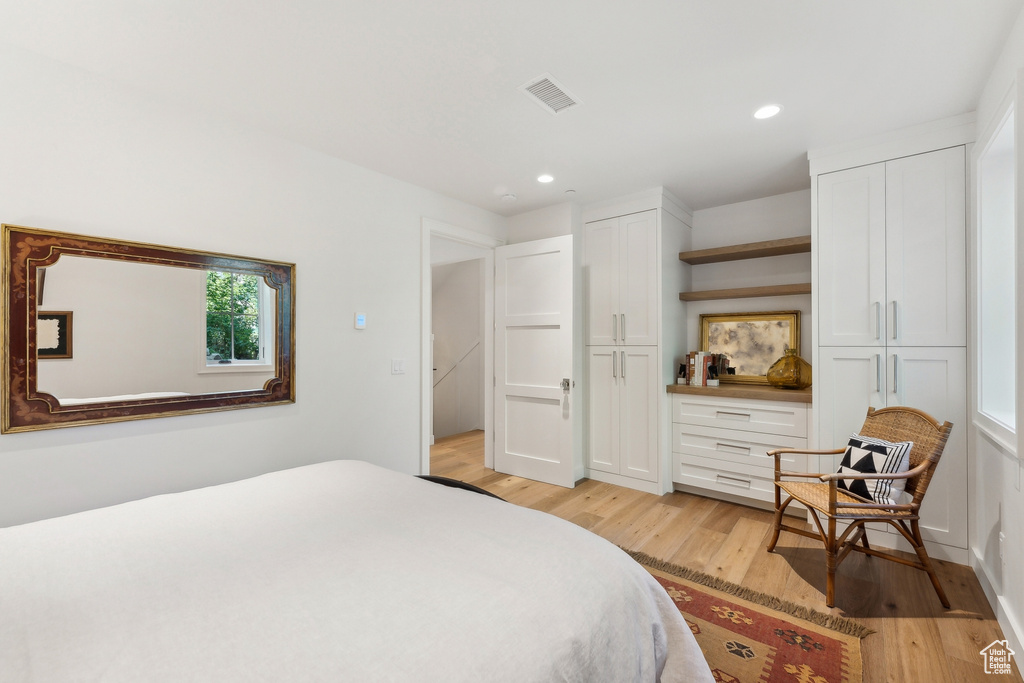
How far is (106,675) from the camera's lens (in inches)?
30.1

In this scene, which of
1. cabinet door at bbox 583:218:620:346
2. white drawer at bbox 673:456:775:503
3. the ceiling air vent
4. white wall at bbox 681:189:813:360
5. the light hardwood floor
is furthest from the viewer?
cabinet door at bbox 583:218:620:346

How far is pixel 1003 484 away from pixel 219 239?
384 centimetres

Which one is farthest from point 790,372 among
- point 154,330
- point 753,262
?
point 154,330

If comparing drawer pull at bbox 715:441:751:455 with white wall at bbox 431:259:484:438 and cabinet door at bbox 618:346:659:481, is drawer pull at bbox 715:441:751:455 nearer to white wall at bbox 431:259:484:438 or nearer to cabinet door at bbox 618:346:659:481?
cabinet door at bbox 618:346:659:481

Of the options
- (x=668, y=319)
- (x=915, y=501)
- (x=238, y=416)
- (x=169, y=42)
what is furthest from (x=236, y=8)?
(x=915, y=501)

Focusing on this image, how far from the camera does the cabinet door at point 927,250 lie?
2426mm

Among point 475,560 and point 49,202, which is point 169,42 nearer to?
point 49,202

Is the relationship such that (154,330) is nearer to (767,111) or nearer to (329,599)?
(329,599)

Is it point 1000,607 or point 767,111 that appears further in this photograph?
point 767,111

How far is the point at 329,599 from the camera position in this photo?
982mm

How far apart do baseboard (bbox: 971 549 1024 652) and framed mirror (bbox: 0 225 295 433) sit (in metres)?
3.41

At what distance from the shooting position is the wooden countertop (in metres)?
3.09

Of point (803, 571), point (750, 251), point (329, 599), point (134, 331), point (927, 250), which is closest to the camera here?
point (329, 599)

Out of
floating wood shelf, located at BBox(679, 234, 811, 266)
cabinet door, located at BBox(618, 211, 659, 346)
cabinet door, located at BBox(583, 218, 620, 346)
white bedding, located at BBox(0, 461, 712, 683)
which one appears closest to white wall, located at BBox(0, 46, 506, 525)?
white bedding, located at BBox(0, 461, 712, 683)
